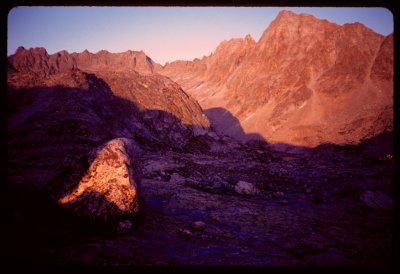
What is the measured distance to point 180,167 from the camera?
51.0 feet

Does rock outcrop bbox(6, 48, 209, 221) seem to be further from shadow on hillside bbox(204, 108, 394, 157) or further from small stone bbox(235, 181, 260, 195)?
shadow on hillside bbox(204, 108, 394, 157)

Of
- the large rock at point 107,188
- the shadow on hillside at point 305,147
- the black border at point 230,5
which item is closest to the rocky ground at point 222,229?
the large rock at point 107,188

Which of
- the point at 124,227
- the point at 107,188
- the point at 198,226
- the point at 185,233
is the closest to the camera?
the point at 124,227

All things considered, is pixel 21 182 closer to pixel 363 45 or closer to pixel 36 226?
pixel 36 226

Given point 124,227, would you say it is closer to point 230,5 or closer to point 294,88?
point 230,5

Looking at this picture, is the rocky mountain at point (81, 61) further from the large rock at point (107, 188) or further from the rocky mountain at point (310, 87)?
the large rock at point (107, 188)

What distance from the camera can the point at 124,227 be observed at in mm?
6266

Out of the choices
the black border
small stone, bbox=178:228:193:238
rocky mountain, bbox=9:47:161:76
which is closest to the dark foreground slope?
small stone, bbox=178:228:193:238

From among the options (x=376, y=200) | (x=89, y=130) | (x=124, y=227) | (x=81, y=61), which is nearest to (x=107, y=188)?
(x=124, y=227)

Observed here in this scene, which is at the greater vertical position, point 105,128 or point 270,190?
point 105,128

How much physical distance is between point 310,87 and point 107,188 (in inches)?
1590

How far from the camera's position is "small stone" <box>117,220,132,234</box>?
619 centimetres
